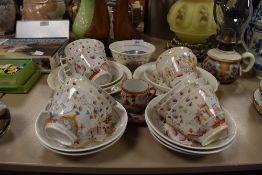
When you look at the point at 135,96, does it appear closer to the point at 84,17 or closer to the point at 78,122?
the point at 78,122

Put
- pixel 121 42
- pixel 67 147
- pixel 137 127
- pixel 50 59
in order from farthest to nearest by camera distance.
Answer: pixel 121 42
pixel 50 59
pixel 137 127
pixel 67 147

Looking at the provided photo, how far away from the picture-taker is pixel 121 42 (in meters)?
0.87

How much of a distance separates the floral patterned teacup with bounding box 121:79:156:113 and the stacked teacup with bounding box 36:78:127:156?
0.19 feet

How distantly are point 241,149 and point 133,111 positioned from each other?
23 centimetres

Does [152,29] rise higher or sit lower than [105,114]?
higher

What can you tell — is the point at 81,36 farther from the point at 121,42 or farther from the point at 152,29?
the point at 152,29

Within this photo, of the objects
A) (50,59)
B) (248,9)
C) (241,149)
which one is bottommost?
(241,149)

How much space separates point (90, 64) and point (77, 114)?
0.22 metres

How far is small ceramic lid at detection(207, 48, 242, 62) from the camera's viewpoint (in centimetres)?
74

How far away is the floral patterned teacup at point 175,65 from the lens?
2.25 feet

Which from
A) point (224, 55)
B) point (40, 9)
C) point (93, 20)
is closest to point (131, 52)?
point (93, 20)

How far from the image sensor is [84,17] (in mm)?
874

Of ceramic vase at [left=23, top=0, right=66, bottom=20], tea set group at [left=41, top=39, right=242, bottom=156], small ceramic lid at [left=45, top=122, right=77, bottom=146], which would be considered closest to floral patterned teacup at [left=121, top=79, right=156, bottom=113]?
tea set group at [left=41, top=39, right=242, bottom=156]

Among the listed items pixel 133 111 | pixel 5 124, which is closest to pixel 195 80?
pixel 133 111
